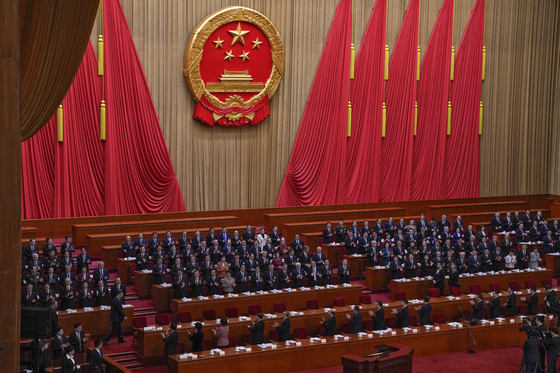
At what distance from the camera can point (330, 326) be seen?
10.7 meters

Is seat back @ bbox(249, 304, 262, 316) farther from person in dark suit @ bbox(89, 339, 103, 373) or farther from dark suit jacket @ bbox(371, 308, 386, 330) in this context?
person in dark suit @ bbox(89, 339, 103, 373)

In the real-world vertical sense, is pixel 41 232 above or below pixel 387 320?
above

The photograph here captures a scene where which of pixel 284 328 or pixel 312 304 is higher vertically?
pixel 312 304

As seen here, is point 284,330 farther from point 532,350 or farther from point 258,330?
point 532,350

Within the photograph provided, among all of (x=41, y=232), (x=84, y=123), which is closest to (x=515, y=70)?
(x=84, y=123)

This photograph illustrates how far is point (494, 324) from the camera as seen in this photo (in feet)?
37.0

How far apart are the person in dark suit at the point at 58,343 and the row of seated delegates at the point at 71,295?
718mm

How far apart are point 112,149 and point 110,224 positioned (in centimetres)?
155

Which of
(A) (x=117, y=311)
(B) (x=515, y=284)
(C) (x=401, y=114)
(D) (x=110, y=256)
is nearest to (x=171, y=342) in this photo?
(A) (x=117, y=311)

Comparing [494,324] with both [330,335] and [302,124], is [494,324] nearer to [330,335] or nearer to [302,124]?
[330,335]

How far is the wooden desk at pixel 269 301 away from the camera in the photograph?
11.0m

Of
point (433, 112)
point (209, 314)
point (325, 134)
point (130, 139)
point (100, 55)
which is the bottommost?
point (209, 314)

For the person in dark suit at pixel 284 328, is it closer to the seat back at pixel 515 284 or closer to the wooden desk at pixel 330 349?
the wooden desk at pixel 330 349

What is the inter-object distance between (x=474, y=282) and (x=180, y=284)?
17.5ft
